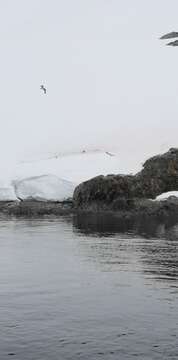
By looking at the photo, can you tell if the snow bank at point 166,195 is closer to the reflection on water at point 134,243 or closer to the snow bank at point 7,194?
the reflection on water at point 134,243

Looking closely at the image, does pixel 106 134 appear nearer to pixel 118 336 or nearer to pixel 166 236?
pixel 166 236

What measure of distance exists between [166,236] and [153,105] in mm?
47690

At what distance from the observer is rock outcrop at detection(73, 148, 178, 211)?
46781 millimetres

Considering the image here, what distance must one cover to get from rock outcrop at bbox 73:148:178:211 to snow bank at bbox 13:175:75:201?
2167 mm

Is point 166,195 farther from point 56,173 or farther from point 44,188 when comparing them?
point 56,173

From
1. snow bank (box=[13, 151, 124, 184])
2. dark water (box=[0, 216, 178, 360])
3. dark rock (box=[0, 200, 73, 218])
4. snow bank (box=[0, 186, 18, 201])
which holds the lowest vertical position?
dark rock (box=[0, 200, 73, 218])

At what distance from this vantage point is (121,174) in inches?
2024

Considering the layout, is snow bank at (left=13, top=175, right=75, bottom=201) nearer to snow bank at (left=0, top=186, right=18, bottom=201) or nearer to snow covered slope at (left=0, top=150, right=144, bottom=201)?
snow covered slope at (left=0, top=150, right=144, bottom=201)

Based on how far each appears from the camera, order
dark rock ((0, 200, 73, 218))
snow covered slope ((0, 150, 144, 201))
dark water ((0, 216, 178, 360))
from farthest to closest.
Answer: snow covered slope ((0, 150, 144, 201)) < dark rock ((0, 200, 73, 218)) < dark water ((0, 216, 178, 360))

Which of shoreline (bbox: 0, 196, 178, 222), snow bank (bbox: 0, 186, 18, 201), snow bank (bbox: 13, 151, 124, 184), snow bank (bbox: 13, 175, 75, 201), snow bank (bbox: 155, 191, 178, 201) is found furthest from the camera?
snow bank (bbox: 13, 151, 124, 184)

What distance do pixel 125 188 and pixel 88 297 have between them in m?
28.7

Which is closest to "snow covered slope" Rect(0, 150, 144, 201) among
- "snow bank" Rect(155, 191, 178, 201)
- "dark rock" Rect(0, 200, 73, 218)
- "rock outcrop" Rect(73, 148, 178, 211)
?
"dark rock" Rect(0, 200, 73, 218)

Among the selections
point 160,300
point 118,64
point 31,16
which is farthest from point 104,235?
point 31,16

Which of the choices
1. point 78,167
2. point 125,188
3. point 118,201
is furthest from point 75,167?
point 118,201
